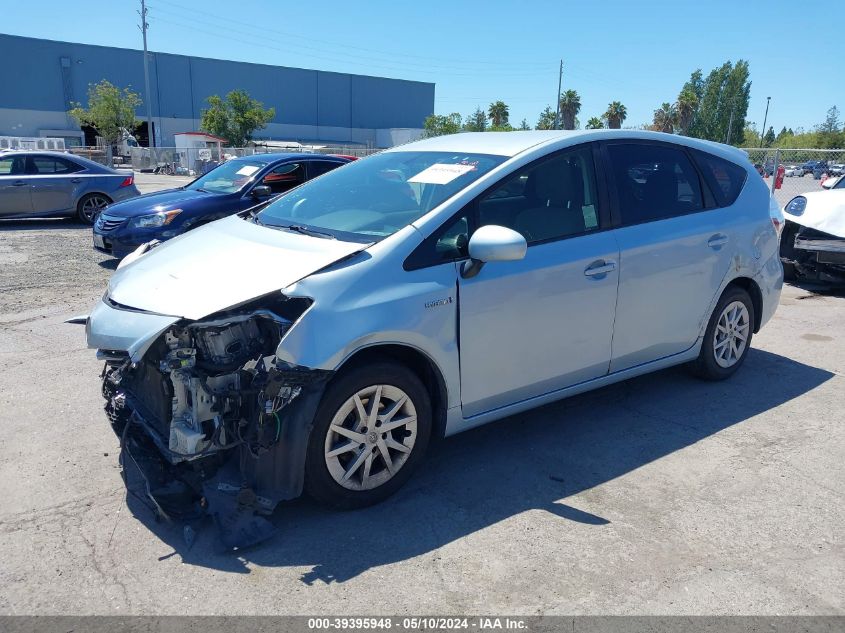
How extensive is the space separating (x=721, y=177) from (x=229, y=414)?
3988mm

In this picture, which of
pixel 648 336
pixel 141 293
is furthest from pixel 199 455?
pixel 648 336

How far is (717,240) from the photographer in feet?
15.7

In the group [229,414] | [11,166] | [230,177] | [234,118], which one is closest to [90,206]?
→ [11,166]

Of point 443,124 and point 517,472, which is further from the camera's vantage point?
point 443,124

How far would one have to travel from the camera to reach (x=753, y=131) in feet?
344

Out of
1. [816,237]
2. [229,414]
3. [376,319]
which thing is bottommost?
[229,414]

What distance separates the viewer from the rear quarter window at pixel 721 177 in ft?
16.3

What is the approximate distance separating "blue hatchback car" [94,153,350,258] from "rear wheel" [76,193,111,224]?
4.80 metres

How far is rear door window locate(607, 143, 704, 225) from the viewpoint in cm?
434

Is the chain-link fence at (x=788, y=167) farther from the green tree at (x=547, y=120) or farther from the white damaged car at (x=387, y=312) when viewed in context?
the green tree at (x=547, y=120)

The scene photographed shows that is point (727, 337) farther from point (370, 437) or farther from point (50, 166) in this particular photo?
point (50, 166)

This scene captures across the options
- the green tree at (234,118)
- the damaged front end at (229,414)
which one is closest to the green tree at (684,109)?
the green tree at (234,118)

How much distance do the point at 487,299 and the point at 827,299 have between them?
677cm

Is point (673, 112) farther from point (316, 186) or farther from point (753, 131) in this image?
point (316, 186)
